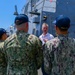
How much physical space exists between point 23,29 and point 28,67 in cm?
55

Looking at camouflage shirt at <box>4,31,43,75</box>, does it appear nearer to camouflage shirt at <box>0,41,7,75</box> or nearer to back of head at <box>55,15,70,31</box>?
camouflage shirt at <box>0,41,7,75</box>

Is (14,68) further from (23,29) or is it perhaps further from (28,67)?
(23,29)

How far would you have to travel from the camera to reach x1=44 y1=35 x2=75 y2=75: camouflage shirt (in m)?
3.42

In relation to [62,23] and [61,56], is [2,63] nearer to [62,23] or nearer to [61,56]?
[61,56]

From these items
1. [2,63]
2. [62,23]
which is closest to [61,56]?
[62,23]

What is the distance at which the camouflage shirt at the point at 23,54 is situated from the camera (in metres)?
3.54

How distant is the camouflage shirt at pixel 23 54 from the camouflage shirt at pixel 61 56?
199 mm

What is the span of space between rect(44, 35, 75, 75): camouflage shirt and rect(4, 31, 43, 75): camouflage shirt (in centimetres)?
20

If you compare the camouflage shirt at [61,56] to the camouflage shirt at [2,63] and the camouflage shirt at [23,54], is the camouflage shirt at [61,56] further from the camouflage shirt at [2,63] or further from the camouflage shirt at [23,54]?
the camouflage shirt at [2,63]

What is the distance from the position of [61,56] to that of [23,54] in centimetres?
54

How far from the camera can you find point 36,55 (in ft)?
12.0

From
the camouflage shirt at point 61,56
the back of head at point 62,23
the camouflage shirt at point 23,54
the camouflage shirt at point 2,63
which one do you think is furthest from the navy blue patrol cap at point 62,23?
the camouflage shirt at point 2,63

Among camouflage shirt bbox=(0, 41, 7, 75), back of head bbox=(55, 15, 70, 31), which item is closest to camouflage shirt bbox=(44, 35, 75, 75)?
back of head bbox=(55, 15, 70, 31)

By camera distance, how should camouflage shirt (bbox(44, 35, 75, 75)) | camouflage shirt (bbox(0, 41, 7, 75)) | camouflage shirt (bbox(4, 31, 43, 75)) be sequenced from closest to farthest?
camouflage shirt (bbox(44, 35, 75, 75))
camouflage shirt (bbox(4, 31, 43, 75))
camouflage shirt (bbox(0, 41, 7, 75))
